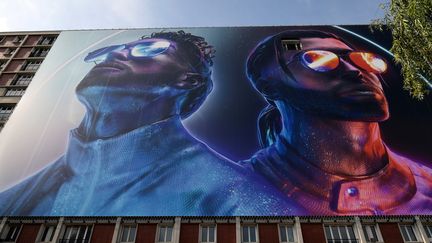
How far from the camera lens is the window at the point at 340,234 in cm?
2259

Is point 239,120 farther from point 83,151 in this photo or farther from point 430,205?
point 430,205

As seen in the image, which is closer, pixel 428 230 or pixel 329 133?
pixel 428 230

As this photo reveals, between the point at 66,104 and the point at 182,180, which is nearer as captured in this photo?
the point at 182,180

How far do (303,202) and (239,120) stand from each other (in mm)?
8776

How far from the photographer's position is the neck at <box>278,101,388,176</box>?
26.7 metres

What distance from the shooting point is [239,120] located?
3050cm

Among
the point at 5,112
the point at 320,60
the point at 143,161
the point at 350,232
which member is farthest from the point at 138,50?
the point at 350,232

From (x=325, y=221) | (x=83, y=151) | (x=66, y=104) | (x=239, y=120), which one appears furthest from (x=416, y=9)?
(x=66, y=104)

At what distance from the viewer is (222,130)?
29.9m

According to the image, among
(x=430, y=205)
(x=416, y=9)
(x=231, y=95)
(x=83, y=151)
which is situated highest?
(x=416, y=9)

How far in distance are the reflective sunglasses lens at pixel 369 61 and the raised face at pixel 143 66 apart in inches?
554

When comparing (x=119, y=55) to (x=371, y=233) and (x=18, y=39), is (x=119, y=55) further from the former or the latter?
(x=371, y=233)

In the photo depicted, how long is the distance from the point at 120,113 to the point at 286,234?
16.3 m

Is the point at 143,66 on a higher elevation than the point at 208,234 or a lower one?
lower
